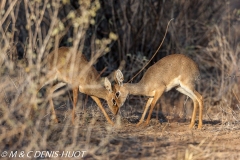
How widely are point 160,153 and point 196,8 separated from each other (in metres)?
6.51

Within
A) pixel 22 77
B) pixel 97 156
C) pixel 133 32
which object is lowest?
pixel 97 156

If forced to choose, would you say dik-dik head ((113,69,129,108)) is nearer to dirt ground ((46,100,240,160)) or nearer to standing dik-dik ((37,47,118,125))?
standing dik-dik ((37,47,118,125))

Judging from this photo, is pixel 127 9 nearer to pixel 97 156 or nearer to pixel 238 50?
pixel 238 50

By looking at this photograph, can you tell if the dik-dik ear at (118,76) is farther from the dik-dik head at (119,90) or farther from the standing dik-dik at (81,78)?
the standing dik-dik at (81,78)

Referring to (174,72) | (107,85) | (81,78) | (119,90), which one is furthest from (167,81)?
(81,78)

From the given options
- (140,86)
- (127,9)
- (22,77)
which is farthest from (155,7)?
(22,77)

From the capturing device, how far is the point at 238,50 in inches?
431

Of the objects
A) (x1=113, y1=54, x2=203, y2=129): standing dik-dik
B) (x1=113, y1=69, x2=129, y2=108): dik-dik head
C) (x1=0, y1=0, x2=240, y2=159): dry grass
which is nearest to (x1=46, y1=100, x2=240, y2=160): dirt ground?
(x1=0, y1=0, x2=240, y2=159): dry grass

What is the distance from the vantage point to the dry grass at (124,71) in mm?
5434

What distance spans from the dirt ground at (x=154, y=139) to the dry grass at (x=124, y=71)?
0.04ft

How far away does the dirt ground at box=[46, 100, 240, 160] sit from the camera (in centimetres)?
539

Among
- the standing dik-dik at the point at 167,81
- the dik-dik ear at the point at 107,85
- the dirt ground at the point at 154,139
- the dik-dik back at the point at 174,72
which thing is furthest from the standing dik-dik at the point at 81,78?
the dik-dik back at the point at 174,72

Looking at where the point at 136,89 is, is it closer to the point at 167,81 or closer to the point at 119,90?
the point at 119,90

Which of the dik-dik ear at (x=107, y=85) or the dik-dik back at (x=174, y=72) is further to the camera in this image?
the dik-dik back at (x=174, y=72)
